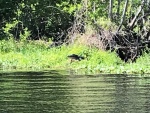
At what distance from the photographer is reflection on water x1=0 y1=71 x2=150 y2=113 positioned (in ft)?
29.3

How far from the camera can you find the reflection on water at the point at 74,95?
8.93 m

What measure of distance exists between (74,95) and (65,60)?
456 inches

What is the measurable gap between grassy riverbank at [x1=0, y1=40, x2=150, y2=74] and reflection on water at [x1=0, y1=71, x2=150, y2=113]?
143 inches

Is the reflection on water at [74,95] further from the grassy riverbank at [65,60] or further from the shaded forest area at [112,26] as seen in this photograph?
the shaded forest area at [112,26]

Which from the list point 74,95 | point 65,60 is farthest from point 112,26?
point 74,95

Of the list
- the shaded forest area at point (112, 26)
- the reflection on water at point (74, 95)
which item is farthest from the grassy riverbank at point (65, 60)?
the reflection on water at point (74, 95)

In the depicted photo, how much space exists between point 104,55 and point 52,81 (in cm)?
845

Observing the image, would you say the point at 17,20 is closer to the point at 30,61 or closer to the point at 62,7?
the point at 62,7

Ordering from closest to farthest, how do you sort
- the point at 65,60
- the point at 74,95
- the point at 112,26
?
the point at 74,95, the point at 65,60, the point at 112,26

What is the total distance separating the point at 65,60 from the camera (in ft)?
73.0

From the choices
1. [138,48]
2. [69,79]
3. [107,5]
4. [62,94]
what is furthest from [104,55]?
[62,94]

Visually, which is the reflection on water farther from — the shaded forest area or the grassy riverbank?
the shaded forest area

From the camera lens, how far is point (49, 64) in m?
21.2

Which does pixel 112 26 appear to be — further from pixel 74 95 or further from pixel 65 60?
pixel 74 95
